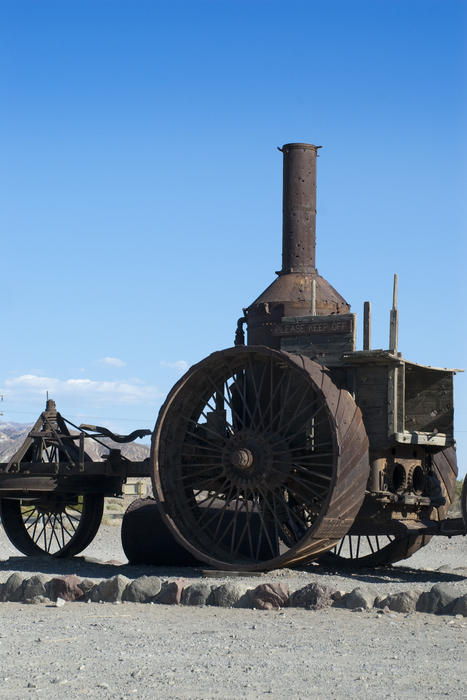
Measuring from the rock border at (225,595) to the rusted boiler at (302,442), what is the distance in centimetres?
185

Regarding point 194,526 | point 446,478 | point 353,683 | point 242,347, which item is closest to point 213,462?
point 194,526

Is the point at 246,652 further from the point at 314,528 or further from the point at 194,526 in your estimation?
the point at 194,526

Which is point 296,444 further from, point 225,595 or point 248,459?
point 225,595

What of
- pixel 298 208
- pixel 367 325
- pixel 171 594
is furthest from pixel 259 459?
pixel 298 208

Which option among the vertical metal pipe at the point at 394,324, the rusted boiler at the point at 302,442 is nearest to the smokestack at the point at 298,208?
the rusted boiler at the point at 302,442

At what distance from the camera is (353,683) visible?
7105mm

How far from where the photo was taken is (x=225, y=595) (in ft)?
35.3

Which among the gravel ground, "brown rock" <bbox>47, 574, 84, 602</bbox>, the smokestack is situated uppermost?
the smokestack

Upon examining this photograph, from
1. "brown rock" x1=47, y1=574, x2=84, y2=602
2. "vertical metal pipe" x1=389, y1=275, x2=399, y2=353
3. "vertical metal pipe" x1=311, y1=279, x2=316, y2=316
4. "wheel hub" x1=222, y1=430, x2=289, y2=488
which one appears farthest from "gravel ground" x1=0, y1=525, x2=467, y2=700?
"vertical metal pipe" x1=311, y1=279, x2=316, y2=316

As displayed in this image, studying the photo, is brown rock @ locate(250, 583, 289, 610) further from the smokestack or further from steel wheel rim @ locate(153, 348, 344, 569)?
the smokestack

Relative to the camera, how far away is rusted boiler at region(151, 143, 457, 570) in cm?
1290

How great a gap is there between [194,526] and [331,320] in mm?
3197

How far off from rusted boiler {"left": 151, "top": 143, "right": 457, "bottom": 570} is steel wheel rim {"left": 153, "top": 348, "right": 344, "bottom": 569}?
0.02 m

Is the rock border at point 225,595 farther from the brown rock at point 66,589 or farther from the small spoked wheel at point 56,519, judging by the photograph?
the small spoked wheel at point 56,519
